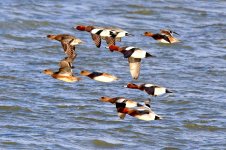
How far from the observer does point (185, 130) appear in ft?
49.2

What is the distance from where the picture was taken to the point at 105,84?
57.4ft

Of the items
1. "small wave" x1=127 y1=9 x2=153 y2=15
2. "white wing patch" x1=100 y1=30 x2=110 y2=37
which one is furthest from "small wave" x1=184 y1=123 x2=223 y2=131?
"small wave" x1=127 y1=9 x2=153 y2=15

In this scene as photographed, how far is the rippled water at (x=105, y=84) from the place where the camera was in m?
14.5

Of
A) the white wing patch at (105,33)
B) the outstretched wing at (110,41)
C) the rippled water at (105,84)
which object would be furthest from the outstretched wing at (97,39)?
the rippled water at (105,84)

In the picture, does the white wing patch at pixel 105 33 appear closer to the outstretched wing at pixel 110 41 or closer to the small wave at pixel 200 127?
the outstretched wing at pixel 110 41

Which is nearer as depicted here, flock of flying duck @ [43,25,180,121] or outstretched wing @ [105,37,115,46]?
flock of flying duck @ [43,25,180,121]

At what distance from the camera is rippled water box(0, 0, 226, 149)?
47.6ft

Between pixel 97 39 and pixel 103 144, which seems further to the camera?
pixel 97 39

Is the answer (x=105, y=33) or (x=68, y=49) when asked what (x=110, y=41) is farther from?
(x=68, y=49)

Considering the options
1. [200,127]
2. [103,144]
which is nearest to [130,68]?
[103,144]

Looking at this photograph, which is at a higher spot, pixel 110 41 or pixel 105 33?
pixel 105 33

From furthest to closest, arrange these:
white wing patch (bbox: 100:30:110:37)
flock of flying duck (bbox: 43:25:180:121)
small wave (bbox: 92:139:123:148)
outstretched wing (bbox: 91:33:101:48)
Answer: outstretched wing (bbox: 91:33:101:48), small wave (bbox: 92:139:123:148), white wing patch (bbox: 100:30:110:37), flock of flying duck (bbox: 43:25:180:121)

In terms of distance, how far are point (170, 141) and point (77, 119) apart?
169 centimetres

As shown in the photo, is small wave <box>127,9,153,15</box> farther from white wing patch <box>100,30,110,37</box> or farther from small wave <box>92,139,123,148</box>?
white wing patch <box>100,30,110,37</box>
